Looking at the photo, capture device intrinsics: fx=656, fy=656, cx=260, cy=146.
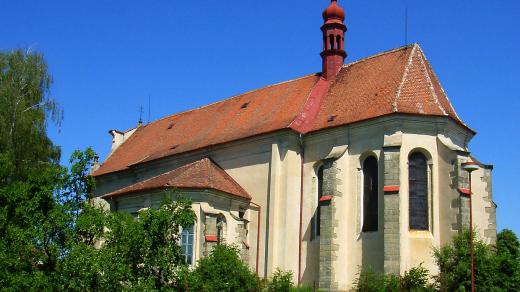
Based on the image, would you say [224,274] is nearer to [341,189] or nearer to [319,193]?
[341,189]

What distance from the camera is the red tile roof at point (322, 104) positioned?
30.7 metres

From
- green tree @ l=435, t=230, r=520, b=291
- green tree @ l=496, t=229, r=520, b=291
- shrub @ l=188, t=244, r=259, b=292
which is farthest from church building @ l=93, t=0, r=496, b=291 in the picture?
shrub @ l=188, t=244, r=259, b=292

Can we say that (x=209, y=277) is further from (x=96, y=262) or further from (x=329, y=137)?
(x=329, y=137)

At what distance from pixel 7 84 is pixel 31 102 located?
6.41 feet

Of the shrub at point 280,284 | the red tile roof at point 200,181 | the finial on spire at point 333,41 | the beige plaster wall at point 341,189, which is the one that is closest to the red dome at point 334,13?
the finial on spire at point 333,41

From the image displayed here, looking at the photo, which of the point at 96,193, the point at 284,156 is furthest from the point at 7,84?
the point at 284,156

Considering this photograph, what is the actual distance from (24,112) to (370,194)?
61.8 ft

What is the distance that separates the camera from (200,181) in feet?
104

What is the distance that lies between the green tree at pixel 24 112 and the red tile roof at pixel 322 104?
259 inches

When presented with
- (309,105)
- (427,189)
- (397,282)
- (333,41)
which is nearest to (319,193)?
(309,105)

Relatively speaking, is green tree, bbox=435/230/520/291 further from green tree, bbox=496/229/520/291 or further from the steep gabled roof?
the steep gabled roof

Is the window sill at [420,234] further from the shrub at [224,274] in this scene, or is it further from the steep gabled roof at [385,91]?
the shrub at [224,274]

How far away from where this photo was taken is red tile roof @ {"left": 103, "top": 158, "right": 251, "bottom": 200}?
31.4m

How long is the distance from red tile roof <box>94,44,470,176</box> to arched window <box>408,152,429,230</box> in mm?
2215
